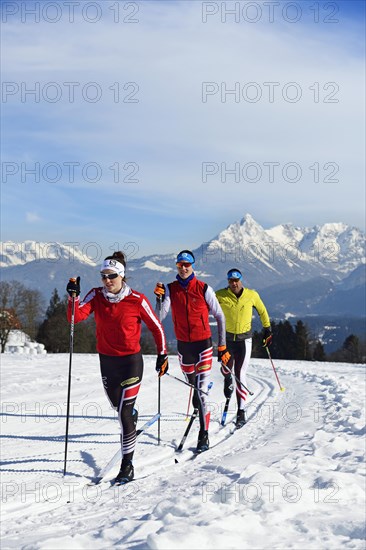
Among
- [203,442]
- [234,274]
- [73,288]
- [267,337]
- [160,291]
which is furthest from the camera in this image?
[267,337]

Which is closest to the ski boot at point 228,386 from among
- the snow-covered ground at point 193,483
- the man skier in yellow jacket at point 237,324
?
the man skier in yellow jacket at point 237,324

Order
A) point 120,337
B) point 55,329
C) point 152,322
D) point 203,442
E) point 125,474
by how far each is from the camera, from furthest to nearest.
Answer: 1. point 55,329
2. point 203,442
3. point 152,322
4. point 120,337
5. point 125,474

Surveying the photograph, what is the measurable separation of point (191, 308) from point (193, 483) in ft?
10.0

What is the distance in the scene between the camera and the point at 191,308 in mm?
8398

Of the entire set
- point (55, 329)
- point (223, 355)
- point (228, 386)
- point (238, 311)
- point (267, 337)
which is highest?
point (238, 311)

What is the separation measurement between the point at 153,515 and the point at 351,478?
7.46ft

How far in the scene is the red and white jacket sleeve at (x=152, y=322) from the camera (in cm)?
668

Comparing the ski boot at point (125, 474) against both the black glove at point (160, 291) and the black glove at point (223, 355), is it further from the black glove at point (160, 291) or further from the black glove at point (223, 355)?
the black glove at point (160, 291)

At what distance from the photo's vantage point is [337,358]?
100m

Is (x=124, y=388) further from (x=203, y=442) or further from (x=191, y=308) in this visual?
(x=191, y=308)

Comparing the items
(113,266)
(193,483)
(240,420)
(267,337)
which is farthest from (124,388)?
(267,337)

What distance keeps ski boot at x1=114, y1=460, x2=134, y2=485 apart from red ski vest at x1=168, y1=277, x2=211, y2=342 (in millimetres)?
2526

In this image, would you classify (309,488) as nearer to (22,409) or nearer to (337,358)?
(22,409)

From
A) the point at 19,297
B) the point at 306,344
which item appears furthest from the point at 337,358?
the point at 19,297
